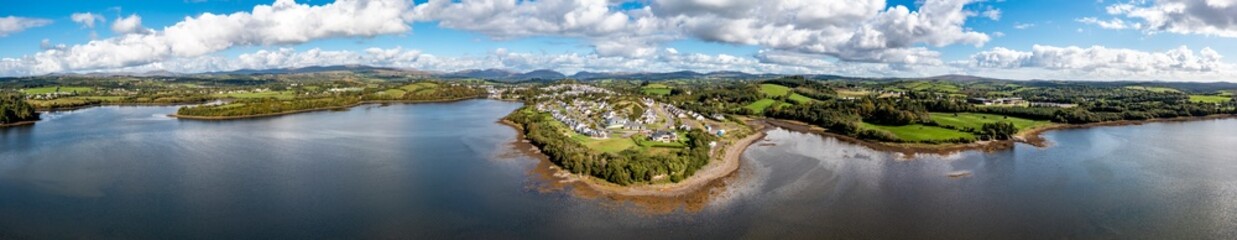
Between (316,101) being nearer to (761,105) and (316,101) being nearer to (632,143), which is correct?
(761,105)

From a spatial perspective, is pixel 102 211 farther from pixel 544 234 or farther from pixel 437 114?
pixel 437 114

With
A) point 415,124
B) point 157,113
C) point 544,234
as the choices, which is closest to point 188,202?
point 544,234

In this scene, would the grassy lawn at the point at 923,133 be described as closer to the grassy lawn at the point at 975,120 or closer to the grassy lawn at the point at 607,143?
the grassy lawn at the point at 975,120

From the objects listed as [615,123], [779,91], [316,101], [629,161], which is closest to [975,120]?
[615,123]

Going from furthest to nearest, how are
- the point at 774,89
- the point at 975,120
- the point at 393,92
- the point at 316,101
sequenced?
1. the point at 393,92
2. the point at 774,89
3. the point at 316,101
4. the point at 975,120

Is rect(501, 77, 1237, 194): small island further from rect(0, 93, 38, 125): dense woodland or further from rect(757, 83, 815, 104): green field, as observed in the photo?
rect(0, 93, 38, 125): dense woodland

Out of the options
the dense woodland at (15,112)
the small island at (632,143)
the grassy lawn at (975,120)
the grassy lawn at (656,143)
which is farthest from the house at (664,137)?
the dense woodland at (15,112)
